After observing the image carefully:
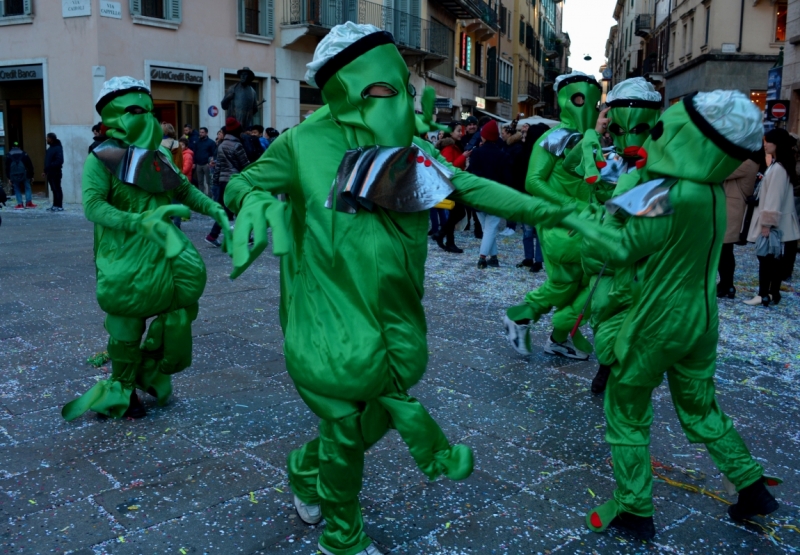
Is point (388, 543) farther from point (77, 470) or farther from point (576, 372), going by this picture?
point (576, 372)

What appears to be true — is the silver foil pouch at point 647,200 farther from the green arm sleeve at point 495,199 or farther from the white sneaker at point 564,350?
the white sneaker at point 564,350

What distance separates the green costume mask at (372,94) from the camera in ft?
8.58

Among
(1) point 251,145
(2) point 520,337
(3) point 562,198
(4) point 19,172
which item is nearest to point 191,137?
(4) point 19,172

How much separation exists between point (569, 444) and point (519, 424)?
354 millimetres

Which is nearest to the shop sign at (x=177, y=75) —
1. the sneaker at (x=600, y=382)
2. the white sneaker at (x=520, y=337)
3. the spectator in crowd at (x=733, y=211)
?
the spectator in crowd at (x=733, y=211)

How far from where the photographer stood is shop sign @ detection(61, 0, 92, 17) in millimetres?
17906

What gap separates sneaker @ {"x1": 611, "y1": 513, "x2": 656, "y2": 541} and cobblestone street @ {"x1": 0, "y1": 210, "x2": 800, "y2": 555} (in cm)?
4

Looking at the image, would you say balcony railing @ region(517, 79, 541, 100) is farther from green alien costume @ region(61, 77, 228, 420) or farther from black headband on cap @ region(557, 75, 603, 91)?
green alien costume @ region(61, 77, 228, 420)

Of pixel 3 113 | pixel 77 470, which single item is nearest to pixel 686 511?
pixel 77 470

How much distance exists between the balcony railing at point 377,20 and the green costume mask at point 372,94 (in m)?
17.6

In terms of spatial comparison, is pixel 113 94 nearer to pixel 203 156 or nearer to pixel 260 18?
pixel 203 156

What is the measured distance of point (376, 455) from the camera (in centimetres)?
387

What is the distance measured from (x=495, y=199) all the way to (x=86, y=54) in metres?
18.0

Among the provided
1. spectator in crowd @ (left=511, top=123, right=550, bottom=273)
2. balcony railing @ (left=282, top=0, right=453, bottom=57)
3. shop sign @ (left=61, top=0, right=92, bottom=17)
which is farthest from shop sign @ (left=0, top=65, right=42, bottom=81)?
spectator in crowd @ (left=511, top=123, right=550, bottom=273)
